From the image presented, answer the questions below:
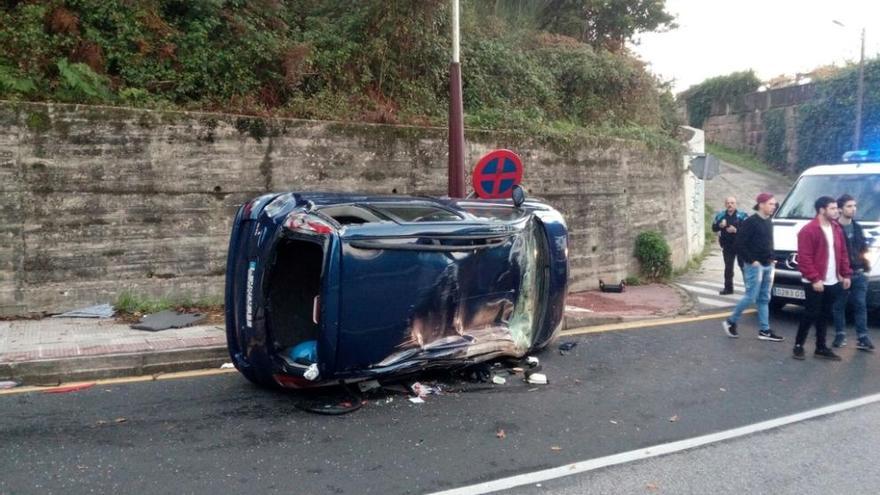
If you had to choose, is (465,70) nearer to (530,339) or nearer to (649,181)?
(649,181)

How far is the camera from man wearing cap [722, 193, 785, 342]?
8500 mm

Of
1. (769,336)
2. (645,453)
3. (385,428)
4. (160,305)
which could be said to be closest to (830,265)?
(769,336)

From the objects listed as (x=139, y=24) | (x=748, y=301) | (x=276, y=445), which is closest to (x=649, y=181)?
(x=748, y=301)

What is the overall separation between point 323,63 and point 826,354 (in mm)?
8139

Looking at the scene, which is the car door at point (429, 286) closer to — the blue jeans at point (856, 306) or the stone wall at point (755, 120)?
the blue jeans at point (856, 306)

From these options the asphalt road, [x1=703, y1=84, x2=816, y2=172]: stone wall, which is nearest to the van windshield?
the asphalt road

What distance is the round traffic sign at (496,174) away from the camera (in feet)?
29.9

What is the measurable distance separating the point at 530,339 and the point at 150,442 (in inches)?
140

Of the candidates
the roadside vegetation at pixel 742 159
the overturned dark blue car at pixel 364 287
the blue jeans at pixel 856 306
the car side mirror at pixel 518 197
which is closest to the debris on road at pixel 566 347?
the overturned dark blue car at pixel 364 287

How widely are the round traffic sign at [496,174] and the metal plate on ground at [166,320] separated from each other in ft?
12.5

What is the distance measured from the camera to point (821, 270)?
7.66 meters

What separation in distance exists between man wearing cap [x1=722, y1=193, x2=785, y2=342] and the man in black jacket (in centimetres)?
69

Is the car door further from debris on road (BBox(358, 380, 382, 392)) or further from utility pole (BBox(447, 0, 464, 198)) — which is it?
utility pole (BBox(447, 0, 464, 198))

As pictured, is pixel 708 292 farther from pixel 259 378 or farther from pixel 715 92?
pixel 715 92
